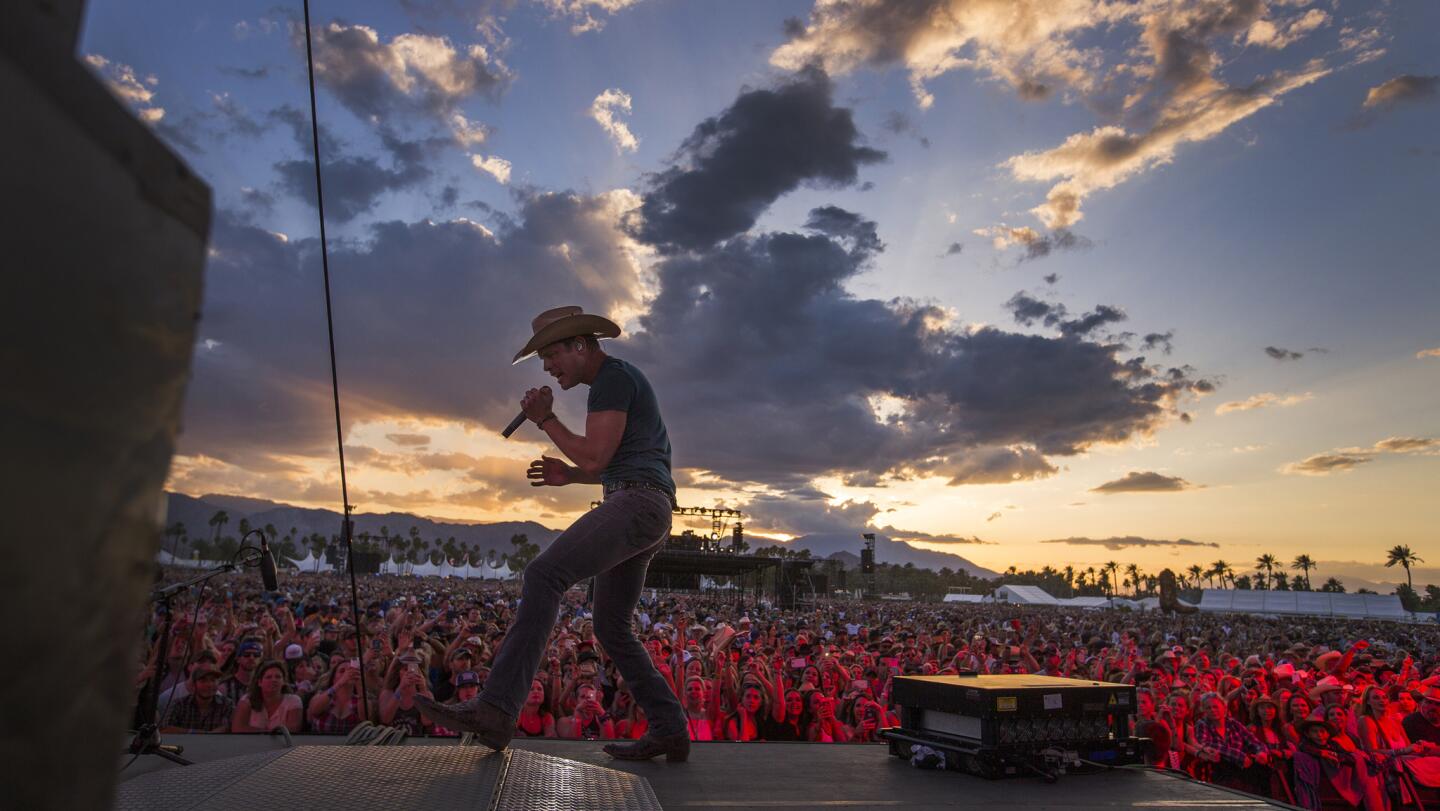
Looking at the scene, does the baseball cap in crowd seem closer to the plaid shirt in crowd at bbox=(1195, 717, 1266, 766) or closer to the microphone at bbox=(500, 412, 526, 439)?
the microphone at bbox=(500, 412, 526, 439)

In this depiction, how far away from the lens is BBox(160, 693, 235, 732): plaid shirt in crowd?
5.93 metres

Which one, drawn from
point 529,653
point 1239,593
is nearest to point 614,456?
point 529,653

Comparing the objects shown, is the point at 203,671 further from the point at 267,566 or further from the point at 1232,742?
the point at 1232,742

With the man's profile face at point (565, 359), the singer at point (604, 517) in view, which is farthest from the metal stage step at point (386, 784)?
the man's profile face at point (565, 359)

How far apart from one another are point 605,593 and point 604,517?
1.39 ft

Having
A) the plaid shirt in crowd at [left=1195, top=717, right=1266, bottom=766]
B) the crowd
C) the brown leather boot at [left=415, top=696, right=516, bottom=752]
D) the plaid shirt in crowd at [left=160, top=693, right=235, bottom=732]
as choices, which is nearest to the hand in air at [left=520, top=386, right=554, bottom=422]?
the brown leather boot at [left=415, top=696, right=516, bottom=752]

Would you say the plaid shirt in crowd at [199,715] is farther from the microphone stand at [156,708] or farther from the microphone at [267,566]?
the microphone stand at [156,708]

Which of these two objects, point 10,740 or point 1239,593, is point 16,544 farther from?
point 1239,593

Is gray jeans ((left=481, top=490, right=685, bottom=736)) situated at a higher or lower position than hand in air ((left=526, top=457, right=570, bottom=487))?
lower

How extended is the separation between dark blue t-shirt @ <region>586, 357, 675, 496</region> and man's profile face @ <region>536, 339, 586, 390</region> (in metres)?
0.08

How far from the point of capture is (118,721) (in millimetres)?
507

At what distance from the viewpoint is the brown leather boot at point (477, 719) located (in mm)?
2428

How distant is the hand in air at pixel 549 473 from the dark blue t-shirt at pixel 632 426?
14 cm

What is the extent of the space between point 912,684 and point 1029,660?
772 centimetres
